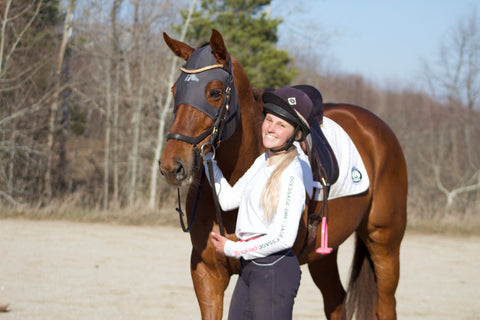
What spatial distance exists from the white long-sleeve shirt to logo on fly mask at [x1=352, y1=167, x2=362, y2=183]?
3.77 feet

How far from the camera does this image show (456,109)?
24.1 metres

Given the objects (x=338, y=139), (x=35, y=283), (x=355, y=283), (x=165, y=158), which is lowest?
(x=35, y=283)

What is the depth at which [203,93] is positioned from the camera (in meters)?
2.41

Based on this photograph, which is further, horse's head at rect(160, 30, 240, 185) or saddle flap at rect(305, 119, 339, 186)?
saddle flap at rect(305, 119, 339, 186)

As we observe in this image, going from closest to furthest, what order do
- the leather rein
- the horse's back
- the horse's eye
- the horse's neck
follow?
the leather rein < the horse's eye < the horse's neck < the horse's back

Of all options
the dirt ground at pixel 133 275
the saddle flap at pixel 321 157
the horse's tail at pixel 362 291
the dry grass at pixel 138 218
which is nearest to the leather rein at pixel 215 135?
the saddle flap at pixel 321 157

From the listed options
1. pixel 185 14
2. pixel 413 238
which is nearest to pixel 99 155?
pixel 185 14

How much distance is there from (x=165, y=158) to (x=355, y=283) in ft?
8.11

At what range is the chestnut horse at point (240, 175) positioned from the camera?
94.0 inches

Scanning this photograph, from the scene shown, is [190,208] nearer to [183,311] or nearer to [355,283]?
[355,283]

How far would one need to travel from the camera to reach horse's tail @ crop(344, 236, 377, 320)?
13.3ft

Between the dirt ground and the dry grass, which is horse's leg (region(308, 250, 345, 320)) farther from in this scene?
the dry grass

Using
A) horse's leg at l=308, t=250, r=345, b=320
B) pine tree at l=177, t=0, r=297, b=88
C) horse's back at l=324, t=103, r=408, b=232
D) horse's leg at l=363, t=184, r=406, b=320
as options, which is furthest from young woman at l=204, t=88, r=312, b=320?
pine tree at l=177, t=0, r=297, b=88

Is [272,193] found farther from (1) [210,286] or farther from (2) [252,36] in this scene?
(2) [252,36]
